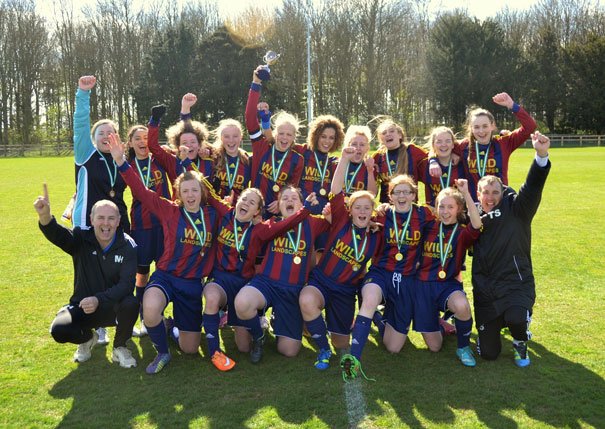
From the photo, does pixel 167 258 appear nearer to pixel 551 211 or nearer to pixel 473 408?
pixel 473 408

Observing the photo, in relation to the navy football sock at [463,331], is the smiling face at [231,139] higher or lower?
higher

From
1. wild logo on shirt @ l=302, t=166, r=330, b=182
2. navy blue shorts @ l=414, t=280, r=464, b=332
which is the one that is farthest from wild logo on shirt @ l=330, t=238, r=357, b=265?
wild logo on shirt @ l=302, t=166, r=330, b=182

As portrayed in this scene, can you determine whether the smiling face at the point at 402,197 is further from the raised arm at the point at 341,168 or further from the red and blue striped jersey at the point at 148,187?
the red and blue striped jersey at the point at 148,187

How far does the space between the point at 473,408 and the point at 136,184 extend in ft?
10.0

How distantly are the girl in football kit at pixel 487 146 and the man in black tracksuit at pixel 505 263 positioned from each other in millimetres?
659

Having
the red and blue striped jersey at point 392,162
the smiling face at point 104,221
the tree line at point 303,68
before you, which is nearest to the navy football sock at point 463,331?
the red and blue striped jersey at point 392,162

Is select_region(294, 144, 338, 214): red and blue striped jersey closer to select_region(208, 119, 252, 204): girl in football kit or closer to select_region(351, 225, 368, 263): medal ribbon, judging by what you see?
select_region(208, 119, 252, 204): girl in football kit

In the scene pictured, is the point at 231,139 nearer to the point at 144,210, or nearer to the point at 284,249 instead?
the point at 144,210

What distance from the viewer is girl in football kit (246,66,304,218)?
519cm

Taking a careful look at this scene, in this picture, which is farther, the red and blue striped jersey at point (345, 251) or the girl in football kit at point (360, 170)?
the girl in football kit at point (360, 170)

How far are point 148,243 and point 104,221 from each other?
2.71 feet

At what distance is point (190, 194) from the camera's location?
14.5 feet

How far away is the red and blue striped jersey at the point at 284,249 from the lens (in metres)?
4.41

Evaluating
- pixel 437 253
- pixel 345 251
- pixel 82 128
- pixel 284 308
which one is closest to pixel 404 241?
pixel 437 253
